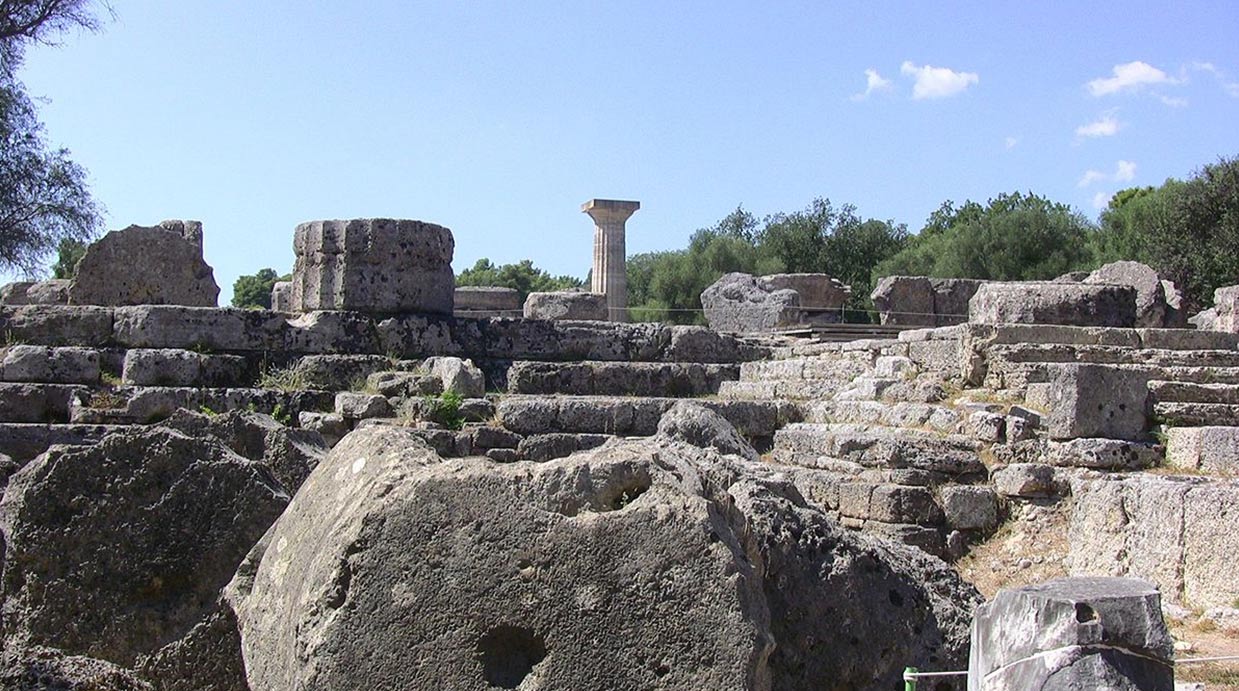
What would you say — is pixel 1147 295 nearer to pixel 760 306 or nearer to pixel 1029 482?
pixel 760 306

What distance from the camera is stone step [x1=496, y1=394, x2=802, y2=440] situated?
10609 mm

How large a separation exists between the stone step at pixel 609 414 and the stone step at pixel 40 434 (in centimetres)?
293

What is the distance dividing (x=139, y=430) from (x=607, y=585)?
5.98 ft

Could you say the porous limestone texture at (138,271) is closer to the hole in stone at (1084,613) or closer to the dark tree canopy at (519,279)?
the hole in stone at (1084,613)

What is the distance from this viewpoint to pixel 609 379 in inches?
477

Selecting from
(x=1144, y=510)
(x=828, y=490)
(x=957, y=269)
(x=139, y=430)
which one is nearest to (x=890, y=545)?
(x=139, y=430)

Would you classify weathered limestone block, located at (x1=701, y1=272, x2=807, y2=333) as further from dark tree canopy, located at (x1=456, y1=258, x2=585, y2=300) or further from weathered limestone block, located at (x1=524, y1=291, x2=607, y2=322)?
dark tree canopy, located at (x1=456, y1=258, x2=585, y2=300)

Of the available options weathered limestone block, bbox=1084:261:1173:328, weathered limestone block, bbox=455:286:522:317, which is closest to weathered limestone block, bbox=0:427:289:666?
weathered limestone block, bbox=1084:261:1173:328

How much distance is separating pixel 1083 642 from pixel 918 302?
61.3 ft

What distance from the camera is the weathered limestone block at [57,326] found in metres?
11.2

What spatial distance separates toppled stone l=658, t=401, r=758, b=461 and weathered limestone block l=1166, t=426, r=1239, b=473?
2.93 metres

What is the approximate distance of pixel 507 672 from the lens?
3.02 m

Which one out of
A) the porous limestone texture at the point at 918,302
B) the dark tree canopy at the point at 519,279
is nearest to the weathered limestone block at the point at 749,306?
the porous limestone texture at the point at 918,302

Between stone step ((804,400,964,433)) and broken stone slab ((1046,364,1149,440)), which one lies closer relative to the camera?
broken stone slab ((1046,364,1149,440))
